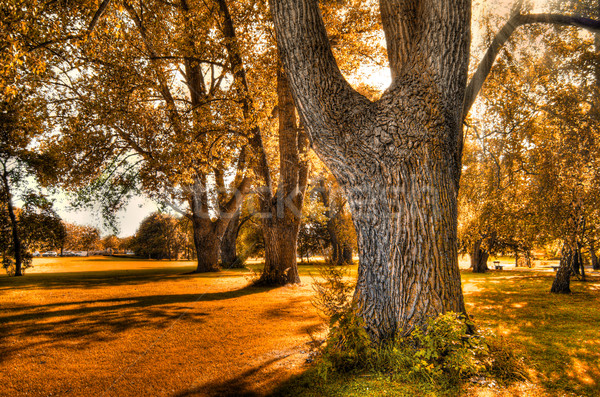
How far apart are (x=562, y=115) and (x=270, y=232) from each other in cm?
1107

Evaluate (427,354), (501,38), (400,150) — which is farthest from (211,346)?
(501,38)

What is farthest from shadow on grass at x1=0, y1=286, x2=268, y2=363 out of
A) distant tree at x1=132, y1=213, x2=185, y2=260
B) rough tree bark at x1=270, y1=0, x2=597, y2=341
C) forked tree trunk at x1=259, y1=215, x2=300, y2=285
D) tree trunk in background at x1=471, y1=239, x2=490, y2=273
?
distant tree at x1=132, y1=213, x2=185, y2=260

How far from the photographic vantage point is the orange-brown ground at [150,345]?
3.47 meters

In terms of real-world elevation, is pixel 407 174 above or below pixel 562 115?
below

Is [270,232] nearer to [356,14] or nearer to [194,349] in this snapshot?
[194,349]

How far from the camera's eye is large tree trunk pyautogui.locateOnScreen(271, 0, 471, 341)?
3.50 meters

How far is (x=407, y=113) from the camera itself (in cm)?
368

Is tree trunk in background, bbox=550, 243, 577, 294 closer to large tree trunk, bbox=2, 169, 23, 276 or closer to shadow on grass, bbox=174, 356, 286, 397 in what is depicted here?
shadow on grass, bbox=174, 356, 286, 397

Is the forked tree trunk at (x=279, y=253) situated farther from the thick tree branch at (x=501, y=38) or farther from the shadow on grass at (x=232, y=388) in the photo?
the thick tree branch at (x=501, y=38)

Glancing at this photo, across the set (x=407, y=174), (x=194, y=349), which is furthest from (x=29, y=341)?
(x=407, y=174)

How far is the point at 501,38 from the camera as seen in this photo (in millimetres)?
4613

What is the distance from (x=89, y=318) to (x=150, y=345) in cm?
266

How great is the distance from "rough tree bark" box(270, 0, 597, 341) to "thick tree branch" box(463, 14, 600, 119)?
2.22 feet

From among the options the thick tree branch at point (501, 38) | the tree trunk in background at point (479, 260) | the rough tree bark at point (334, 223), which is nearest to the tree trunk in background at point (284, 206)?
the thick tree branch at point (501, 38)
